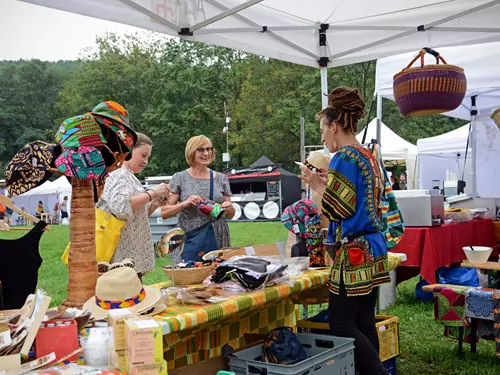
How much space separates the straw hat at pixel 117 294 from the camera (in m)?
1.79

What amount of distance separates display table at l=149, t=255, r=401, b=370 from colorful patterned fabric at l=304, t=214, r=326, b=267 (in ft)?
0.40

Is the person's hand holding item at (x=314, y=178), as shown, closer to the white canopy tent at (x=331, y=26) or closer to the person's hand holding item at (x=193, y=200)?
the person's hand holding item at (x=193, y=200)

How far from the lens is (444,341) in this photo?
4402 mm

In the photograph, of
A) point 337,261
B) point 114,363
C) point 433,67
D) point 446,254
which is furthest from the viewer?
point 446,254

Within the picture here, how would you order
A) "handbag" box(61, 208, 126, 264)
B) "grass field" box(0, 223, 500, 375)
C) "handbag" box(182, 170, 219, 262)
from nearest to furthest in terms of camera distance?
"handbag" box(61, 208, 126, 264) < "handbag" box(182, 170, 219, 262) < "grass field" box(0, 223, 500, 375)

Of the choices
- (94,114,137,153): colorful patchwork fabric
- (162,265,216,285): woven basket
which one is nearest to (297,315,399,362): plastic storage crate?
(162,265,216,285): woven basket

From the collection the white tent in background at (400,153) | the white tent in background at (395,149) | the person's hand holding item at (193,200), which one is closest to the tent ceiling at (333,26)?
the person's hand holding item at (193,200)

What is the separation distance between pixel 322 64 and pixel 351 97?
2884 millimetres

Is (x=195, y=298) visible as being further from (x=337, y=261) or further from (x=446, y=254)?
(x=446, y=254)

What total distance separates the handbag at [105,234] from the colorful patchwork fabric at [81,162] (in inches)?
28.0

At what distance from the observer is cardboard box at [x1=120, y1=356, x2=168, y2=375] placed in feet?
4.33

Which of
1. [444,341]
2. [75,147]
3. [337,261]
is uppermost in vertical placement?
[75,147]

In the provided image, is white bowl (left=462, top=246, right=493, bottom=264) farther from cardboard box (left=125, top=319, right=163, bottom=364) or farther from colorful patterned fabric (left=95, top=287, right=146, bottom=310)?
cardboard box (left=125, top=319, right=163, bottom=364)

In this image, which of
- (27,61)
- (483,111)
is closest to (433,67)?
(483,111)
